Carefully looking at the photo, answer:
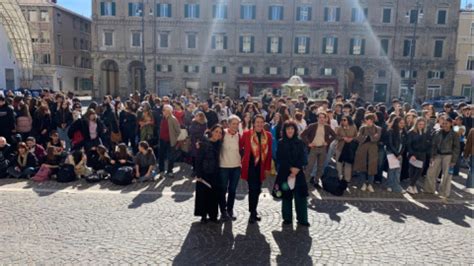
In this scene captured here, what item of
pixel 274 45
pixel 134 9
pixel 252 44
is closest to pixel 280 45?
pixel 274 45

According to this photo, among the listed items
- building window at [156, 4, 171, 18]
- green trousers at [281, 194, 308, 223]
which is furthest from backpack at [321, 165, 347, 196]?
building window at [156, 4, 171, 18]

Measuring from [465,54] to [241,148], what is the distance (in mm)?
Answer: 53086

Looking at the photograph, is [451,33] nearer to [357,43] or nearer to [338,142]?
[357,43]

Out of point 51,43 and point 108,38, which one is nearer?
point 108,38

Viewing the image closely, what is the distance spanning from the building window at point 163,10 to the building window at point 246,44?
31.9 ft

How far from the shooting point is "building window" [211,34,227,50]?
46.4 meters

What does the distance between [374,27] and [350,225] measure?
44070 mm

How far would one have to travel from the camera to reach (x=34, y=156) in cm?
973

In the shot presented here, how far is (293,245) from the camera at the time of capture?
19.1 feet

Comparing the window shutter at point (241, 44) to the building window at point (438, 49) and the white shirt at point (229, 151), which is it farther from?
the white shirt at point (229, 151)

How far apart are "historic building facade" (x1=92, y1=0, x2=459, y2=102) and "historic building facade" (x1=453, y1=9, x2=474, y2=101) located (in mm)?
3037


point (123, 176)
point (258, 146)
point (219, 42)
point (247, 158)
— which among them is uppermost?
point (219, 42)

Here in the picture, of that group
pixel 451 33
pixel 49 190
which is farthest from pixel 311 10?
pixel 49 190

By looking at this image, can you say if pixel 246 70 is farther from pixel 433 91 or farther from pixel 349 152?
pixel 349 152
